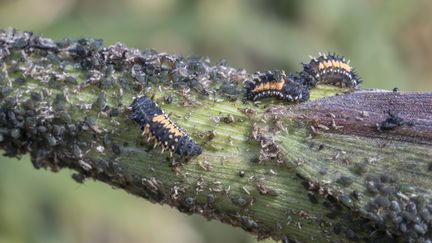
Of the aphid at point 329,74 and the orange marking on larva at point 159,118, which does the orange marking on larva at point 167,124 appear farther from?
the aphid at point 329,74

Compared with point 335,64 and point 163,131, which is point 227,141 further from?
point 335,64

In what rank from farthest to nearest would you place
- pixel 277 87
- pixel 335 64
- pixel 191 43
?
1. pixel 191 43
2. pixel 335 64
3. pixel 277 87

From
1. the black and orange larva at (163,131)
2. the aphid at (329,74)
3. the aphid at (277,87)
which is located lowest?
the black and orange larva at (163,131)

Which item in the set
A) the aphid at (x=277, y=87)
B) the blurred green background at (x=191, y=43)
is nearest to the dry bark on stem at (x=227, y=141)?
the aphid at (x=277, y=87)

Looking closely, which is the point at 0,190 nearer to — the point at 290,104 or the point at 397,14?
the point at 290,104

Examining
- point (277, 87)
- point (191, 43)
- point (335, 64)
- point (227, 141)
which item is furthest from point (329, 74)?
point (191, 43)

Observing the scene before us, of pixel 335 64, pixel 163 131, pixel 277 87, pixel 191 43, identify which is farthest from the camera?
pixel 191 43
